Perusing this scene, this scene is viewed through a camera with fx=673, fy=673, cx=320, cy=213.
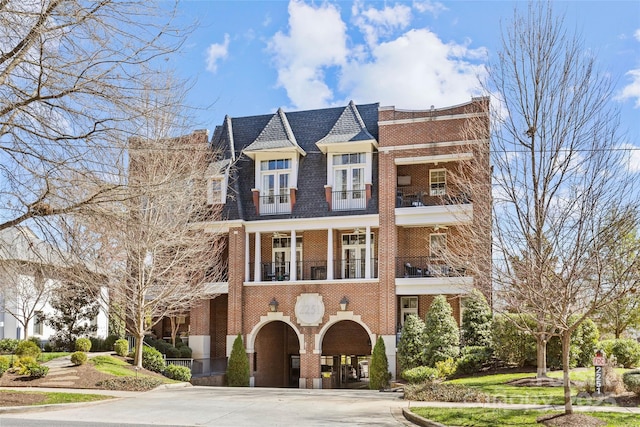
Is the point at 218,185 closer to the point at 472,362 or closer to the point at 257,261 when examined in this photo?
the point at 257,261

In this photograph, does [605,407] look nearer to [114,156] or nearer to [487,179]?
[487,179]

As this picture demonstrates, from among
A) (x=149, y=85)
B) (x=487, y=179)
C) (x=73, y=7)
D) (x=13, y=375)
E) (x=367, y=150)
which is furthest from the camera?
(x=367, y=150)

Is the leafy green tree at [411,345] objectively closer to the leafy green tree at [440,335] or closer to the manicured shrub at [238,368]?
the leafy green tree at [440,335]

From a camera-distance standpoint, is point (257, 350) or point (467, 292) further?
point (257, 350)

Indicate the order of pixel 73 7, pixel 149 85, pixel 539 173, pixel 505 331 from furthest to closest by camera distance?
pixel 505 331 → pixel 539 173 → pixel 149 85 → pixel 73 7

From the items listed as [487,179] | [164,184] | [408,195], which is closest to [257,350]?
[408,195]

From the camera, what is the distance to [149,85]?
36.7 ft

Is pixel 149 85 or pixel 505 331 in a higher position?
pixel 149 85

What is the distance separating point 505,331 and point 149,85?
16.1 m

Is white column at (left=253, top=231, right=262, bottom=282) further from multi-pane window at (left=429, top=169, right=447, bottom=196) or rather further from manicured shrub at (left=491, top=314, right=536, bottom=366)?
manicured shrub at (left=491, top=314, right=536, bottom=366)

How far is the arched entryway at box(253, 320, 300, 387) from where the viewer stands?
112ft

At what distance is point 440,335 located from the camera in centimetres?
2589

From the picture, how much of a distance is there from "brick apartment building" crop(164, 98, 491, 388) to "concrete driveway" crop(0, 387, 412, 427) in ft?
30.4

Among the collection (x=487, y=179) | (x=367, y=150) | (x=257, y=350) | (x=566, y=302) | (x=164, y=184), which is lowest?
(x=257, y=350)
